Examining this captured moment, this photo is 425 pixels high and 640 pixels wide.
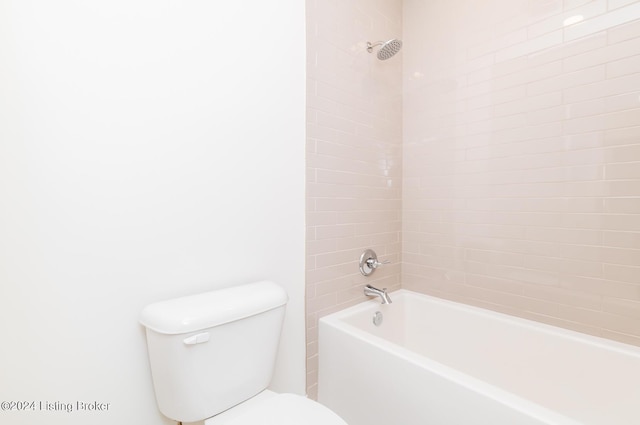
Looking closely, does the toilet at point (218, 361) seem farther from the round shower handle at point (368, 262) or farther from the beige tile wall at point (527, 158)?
the beige tile wall at point (527, 158)

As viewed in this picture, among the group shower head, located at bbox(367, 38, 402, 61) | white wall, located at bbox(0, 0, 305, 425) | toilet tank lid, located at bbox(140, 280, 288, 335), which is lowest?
toilet tank lid, located at bbox(140, 280, 288, 335)

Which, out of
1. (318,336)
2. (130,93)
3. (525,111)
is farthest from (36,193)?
(525,111)

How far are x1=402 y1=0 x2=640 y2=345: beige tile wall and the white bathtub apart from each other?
0.12m

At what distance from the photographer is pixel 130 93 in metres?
0.98

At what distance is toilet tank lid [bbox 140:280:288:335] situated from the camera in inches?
36.2

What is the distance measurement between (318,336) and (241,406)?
1.82 ft

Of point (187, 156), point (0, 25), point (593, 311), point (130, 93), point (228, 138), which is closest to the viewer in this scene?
point (0, 25)

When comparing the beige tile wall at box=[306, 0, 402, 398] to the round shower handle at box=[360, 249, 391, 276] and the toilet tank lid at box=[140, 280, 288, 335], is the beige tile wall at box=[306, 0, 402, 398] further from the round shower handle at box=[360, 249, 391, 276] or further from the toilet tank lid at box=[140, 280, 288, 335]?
the toilet tank lid at box=[140, 280, 288, 335]

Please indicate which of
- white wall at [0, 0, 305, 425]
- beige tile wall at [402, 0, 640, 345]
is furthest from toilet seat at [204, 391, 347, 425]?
beige tile wall at [402, 0, 640, 345]

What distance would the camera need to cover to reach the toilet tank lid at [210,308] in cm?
92

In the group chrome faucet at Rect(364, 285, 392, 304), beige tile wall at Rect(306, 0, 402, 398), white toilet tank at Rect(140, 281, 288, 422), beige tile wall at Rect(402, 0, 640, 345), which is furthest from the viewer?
chrome faucet at Rect(364, 285, 392, 304)

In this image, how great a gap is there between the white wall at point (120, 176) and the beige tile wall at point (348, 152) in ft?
0.78

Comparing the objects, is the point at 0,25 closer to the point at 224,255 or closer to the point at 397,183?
the point at 224,255

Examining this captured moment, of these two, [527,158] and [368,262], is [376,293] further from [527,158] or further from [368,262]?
[527,158]
